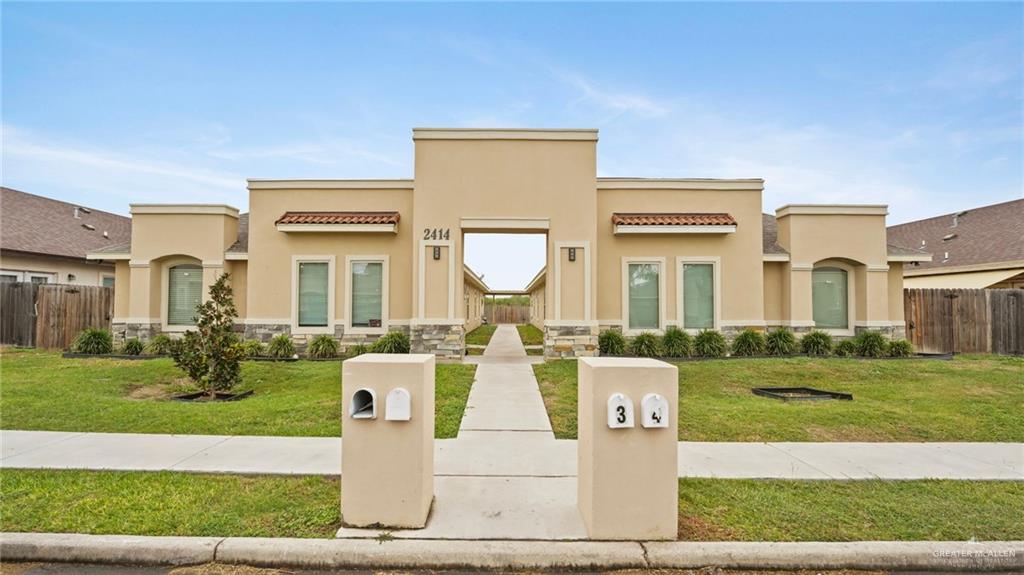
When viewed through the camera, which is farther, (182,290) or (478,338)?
(478,338)

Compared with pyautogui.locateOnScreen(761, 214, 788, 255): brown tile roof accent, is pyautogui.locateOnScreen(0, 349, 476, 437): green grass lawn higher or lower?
lower

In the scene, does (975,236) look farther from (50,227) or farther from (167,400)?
(50,227)

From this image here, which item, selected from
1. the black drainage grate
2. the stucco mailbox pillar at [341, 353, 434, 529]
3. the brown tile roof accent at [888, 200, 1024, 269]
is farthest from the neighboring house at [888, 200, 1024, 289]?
the stucco mailbox pillar at [341, 353, 434, 529]

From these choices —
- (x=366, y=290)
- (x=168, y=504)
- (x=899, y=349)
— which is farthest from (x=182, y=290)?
(x=899, y=349)

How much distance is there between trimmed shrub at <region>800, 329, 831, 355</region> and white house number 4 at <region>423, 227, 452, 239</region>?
10114 millimetres

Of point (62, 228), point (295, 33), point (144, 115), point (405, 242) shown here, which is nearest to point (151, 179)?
point (62, 228)

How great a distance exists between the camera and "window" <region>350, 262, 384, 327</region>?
12719 millimetres

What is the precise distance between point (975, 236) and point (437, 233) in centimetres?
2288

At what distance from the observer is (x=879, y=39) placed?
1112 cm

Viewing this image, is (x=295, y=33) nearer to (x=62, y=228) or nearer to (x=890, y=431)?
(x=890, y=431)

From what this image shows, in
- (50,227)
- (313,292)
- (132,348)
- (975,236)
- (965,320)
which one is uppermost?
(50,227)

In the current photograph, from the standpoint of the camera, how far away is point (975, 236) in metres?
19.0

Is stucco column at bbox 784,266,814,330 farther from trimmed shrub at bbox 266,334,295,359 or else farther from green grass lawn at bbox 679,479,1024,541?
trimmed shrub at bbox 266,334,295,359

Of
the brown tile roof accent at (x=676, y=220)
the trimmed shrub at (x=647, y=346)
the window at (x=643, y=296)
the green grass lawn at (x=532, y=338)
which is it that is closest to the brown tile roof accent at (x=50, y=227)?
the green grass lawn at (x=532, y=338)
